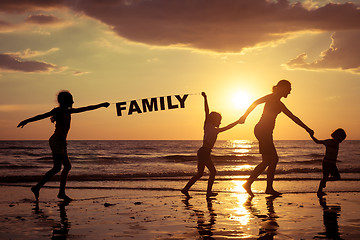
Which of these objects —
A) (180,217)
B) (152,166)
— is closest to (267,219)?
(180,217)

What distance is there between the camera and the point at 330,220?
6.34 m

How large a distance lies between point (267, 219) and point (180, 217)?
51.5 inches

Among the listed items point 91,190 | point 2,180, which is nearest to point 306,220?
point 91,190

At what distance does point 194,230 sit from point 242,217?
1.26 m

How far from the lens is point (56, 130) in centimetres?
877

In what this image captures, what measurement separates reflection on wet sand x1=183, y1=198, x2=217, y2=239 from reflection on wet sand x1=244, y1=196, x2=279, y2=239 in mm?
633

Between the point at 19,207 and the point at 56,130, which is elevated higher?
the point at 56,130

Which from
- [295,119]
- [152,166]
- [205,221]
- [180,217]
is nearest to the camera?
[205,221]

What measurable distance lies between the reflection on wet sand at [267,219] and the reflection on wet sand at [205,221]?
63 centimetres

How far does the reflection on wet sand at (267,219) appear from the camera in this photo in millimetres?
5306

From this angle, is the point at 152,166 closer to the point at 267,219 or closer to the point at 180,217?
the point at 180,217

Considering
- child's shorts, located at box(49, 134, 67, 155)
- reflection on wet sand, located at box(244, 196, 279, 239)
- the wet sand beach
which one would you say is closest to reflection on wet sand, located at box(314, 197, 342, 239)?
the wet sand beach

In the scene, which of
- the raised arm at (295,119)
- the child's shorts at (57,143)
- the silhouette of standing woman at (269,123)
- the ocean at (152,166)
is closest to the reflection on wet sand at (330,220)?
the silhouette of standing woman at (269,123)

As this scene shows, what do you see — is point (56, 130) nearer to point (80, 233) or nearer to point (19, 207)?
point (19, 207)
